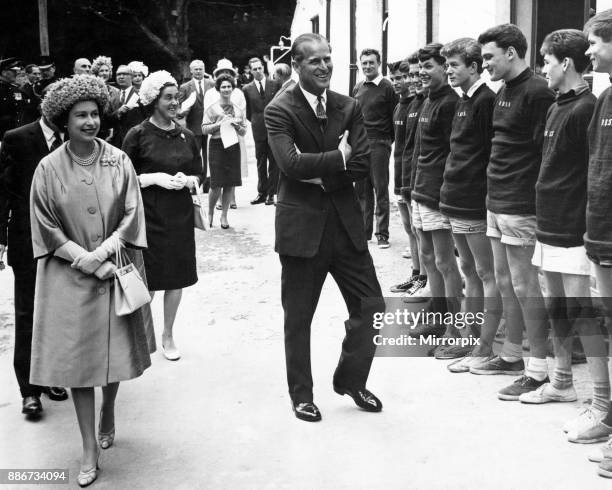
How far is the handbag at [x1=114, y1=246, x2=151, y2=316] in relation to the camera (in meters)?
4.60

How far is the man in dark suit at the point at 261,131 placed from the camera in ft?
45.6

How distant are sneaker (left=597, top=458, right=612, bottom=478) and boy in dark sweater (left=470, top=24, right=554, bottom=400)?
1125mm

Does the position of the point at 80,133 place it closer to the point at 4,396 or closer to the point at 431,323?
the point at 4,396

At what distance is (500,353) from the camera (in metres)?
6.17

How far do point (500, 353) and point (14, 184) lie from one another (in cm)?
326

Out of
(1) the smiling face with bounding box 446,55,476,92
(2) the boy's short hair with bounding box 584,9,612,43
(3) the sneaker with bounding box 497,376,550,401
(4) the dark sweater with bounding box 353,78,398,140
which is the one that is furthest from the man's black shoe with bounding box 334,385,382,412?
(4) the dark sweater with bounding box 353,78,398,140

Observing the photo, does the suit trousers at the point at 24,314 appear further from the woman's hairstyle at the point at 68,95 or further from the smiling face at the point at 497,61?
the smiling face at the point at 497,61

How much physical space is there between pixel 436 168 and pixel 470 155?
74 cm

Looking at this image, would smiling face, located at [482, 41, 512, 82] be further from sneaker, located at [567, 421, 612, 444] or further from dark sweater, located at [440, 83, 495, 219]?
sneaker, located at [567, 421, 612, 444]

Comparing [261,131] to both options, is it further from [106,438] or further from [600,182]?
[600,182]

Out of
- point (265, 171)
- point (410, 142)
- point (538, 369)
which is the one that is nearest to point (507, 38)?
point (538, 369)

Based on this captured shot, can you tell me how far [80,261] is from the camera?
14.8 feet

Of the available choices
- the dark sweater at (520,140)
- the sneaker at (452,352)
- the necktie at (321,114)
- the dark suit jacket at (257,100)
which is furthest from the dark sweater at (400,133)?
the dark suit jacket at (257,100)

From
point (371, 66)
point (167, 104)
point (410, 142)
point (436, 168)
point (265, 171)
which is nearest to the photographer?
point (167, 104)
